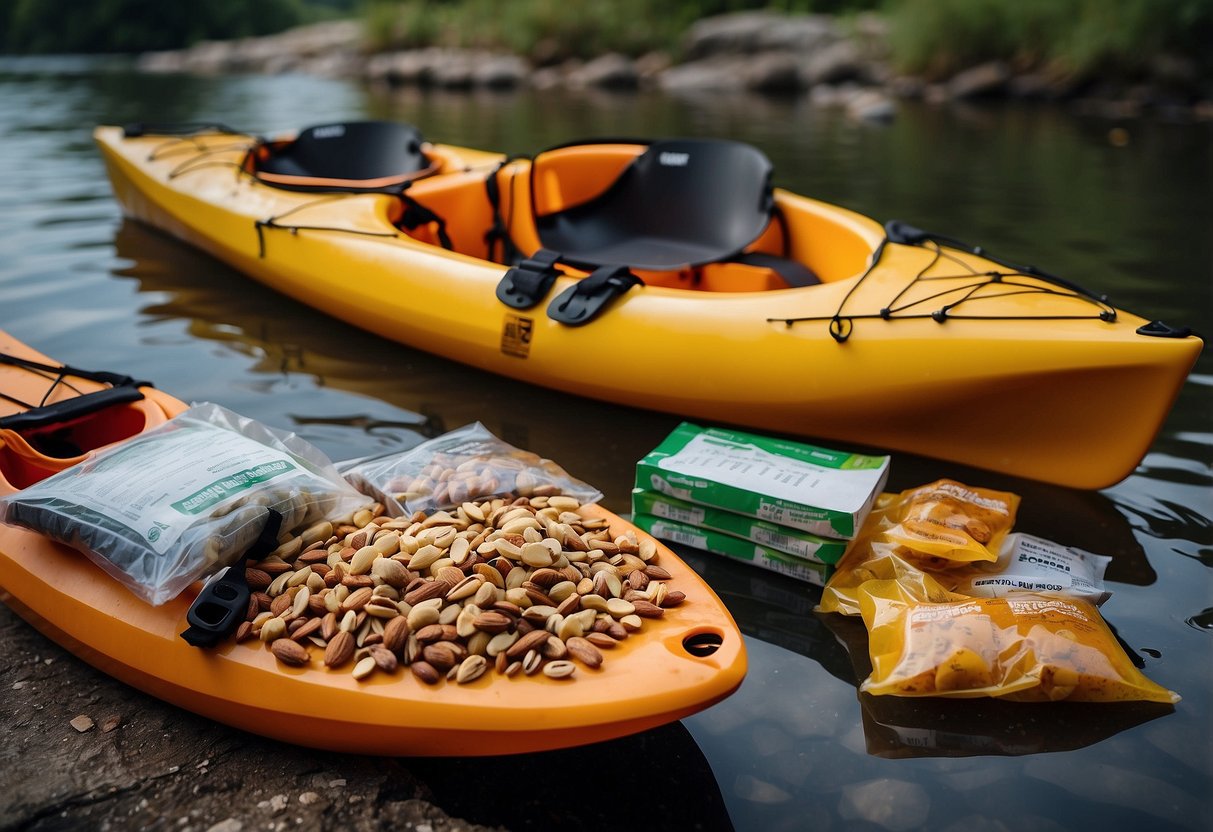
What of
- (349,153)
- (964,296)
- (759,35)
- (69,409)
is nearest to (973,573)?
(964,296)

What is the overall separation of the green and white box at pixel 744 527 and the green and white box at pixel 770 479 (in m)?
0.02

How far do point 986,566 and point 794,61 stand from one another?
1372cm

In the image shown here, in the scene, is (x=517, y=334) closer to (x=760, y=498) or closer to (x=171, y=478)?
(x=760, y=498)

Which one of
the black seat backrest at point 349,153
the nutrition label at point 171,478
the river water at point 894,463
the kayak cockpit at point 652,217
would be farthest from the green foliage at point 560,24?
the nutrition label at point 171,478

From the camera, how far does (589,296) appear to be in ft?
9.36

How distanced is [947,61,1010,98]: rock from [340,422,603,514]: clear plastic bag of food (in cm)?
1231

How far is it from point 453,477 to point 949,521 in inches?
42.5

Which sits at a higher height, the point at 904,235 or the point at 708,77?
the point at 904,235

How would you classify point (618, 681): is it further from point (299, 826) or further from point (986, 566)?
point (986, 566)

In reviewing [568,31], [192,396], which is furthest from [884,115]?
[192,396]

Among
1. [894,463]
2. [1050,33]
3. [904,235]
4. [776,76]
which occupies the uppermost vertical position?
[904,235]

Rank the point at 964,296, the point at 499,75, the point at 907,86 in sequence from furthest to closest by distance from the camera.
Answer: the point at 499,75 → the point at 907,86 → the point at 964,296

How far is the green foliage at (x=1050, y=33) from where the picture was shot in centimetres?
1109

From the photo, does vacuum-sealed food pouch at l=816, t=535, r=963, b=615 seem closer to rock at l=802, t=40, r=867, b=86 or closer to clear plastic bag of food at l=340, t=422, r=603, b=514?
clear plastic bag of food at l=340, t=422, r=603, b=514
